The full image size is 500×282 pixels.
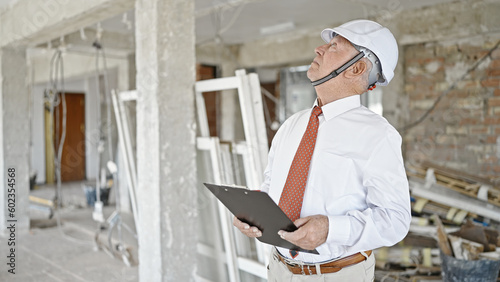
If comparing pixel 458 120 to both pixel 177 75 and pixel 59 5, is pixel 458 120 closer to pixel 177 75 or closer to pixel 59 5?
pixel 177 75

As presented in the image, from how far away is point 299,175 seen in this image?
1.31 m

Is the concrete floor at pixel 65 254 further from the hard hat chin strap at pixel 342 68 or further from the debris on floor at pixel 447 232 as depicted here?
the hard hat chin strap at pixel 342 68

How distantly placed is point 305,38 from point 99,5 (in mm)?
2922

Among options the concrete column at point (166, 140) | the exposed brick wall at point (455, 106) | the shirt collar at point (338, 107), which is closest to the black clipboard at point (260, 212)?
the shirt collar at point (338, 107)

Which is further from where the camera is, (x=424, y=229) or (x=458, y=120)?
(x=458, y=120)

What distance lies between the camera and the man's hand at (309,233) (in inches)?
44.0

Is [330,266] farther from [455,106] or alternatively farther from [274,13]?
[274,13]

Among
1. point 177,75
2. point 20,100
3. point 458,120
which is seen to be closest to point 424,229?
point 458,120

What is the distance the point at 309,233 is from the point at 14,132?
454cm

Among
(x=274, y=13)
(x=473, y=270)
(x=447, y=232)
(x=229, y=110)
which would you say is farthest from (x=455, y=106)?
(x=229, y=110)

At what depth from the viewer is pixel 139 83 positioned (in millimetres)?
2578

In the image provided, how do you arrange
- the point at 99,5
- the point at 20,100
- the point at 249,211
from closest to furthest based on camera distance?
the point at 249,211 → the point at 99,5 → the point at 20,100

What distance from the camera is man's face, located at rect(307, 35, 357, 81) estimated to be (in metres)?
1.29

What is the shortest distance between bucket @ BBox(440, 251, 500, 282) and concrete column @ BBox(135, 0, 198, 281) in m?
1.69
